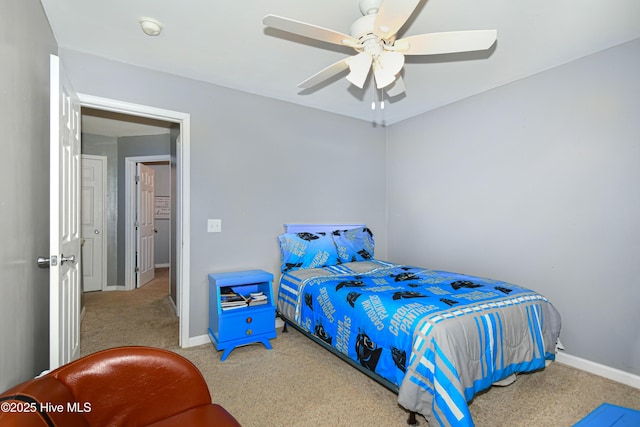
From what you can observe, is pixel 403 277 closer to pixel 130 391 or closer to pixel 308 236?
pixel 308 236

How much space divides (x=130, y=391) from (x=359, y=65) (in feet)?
6.49

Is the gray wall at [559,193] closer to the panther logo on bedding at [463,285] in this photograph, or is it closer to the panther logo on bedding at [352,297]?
the panther logo on bedding at [463,285]

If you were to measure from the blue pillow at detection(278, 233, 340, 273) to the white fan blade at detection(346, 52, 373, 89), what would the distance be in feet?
5.91

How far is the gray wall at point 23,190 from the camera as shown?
1.31 metres

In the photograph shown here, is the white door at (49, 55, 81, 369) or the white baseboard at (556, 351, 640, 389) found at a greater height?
the white door at (49, 55, 81, 369)

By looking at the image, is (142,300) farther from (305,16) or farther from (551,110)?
(551,110)

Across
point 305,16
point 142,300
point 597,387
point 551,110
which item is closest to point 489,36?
point 305,16

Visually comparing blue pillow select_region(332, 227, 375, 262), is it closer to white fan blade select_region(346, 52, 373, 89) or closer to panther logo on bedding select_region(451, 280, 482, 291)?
panther logo on bedding select_region(451, 280, 482, 291)

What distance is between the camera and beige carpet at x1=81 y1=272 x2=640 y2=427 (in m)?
1.89

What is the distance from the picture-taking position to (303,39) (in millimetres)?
2303

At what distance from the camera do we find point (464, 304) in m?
1.98

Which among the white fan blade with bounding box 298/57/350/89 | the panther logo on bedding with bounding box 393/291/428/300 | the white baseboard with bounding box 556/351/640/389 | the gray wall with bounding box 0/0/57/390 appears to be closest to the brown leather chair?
the gray wall with bounding box 0/0/57/390

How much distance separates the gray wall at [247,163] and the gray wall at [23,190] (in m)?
0.87

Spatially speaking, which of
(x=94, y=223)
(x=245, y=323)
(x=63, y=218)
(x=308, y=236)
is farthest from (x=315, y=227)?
(x=94, y=223)
